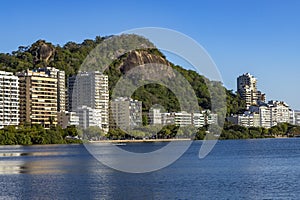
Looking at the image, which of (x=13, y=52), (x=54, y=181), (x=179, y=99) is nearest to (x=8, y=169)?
(x=54, y=181)

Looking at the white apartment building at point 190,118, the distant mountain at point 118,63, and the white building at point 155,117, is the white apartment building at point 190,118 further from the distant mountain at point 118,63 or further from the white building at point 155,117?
the distant mountain at point 118,63

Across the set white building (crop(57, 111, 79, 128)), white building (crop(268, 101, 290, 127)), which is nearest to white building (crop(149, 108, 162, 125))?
white building (crop(57, 111, 79, 128))

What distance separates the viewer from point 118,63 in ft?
522

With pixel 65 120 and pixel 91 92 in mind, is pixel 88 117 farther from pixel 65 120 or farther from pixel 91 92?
pixel 91 92

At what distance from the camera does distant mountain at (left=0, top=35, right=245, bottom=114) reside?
15100cm

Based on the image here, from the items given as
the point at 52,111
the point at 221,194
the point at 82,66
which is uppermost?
the point at 82,66

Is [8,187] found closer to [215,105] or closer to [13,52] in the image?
[215,105]

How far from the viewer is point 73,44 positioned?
184 m

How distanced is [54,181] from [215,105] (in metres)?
130

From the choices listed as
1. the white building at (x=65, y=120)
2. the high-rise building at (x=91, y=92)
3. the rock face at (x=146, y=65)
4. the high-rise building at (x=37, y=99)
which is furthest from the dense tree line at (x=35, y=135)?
the rock face at (x=146, y=65)

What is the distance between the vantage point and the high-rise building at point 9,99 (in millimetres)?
116062

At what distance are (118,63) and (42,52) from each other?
71.0 feet

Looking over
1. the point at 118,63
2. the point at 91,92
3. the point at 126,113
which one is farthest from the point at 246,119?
the point at 126,113

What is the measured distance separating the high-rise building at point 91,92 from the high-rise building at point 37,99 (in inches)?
336
